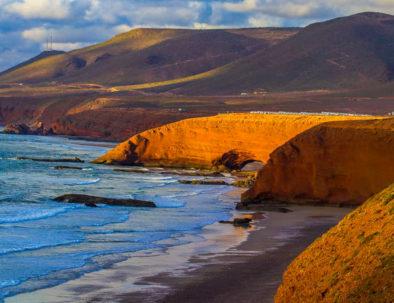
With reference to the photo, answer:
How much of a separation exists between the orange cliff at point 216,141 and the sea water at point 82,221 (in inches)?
238

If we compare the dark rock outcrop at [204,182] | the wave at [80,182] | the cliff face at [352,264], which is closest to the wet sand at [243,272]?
the cliff face at [352,264]

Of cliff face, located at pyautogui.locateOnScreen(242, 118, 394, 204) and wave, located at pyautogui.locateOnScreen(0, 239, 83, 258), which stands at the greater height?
cliff face, located at pyautogui.locateOnScreen(242, 118, 394, 204)

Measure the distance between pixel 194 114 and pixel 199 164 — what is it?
209 feet

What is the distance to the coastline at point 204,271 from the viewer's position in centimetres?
1986

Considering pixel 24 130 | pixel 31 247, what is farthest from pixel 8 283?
pixel 24 130

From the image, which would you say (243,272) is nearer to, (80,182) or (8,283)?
(8,283)

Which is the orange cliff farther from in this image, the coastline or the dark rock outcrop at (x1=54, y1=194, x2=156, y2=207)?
the coastline

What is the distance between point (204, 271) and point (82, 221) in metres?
11.4

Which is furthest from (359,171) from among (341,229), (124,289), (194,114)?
(194,114)

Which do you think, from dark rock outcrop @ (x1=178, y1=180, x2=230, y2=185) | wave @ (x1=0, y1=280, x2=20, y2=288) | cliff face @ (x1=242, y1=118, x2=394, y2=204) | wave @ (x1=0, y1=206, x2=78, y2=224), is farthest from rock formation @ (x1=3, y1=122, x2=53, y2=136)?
wave @ (x1=0, y1=280, x2=20, y2=288)

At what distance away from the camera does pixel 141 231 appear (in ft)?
104

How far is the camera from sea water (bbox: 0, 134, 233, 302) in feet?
77.7

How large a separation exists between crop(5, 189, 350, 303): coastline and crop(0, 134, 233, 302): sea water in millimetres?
692

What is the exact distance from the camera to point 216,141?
6412 centimetres
